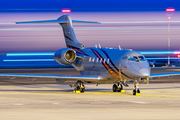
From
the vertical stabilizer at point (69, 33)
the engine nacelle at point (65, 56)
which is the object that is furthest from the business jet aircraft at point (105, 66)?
the vertical stabilizer at point (69, 33)

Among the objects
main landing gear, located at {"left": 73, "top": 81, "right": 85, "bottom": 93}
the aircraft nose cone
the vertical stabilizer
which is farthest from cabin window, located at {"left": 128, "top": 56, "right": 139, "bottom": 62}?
the vertical stabilizer

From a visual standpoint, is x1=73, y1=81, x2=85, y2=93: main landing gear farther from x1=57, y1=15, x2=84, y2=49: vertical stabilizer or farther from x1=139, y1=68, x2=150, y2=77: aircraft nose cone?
x1=57, y1=15, x2=84, y2=49: vertical stabilizer

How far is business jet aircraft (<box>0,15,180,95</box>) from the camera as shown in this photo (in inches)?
914

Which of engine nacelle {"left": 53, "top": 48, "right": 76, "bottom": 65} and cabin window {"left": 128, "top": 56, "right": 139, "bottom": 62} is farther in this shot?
engine nacelle {"left": 53, "top": 48, "right": 76, "bottom": 65}

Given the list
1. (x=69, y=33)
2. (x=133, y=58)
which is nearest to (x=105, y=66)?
(x=133, y=58)

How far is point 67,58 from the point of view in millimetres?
27328

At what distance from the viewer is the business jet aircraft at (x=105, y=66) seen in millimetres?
23203

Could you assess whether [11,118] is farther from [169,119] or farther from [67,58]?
[67,58]

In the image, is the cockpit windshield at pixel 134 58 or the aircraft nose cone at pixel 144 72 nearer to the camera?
the aircraft nose cone at pixel 144 72

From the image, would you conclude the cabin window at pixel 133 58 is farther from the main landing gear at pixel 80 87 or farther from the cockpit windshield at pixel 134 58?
the main landing gear at pixel 80 87

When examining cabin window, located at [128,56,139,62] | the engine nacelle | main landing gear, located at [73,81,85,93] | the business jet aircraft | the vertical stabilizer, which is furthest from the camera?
the vertical stabilizer

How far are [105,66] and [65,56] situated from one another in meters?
3.31

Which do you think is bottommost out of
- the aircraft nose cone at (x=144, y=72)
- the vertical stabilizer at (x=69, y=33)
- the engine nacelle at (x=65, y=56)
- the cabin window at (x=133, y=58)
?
the aircraft nose cone at (x=144, y=72)

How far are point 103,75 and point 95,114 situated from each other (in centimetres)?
1286
